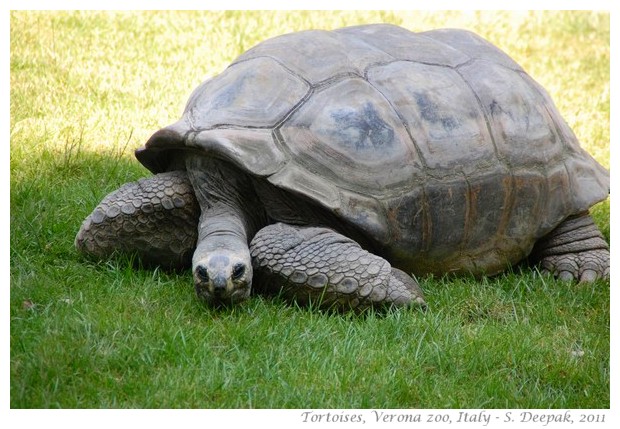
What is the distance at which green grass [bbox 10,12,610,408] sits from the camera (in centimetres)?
391

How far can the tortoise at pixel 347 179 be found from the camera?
4.81 metres

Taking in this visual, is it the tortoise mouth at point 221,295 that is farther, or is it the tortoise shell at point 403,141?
the tortoise shell at point 403,141

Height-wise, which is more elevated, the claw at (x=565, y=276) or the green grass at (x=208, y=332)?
the green grass at (x=208, y=332)

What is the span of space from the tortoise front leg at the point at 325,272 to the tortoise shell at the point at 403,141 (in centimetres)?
19

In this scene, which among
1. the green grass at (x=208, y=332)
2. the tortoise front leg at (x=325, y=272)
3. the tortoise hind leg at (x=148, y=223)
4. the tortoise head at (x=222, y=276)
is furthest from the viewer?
the tortoise hind leg at (x=148, y=223)

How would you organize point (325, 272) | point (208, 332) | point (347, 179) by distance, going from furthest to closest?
1. point (347, 179)
2. point (325, 272)
3. point (208, 332)

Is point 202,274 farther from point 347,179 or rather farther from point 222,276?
point 347,179

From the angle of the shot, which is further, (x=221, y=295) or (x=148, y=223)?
(x=148, y=223)

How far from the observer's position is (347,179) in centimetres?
488

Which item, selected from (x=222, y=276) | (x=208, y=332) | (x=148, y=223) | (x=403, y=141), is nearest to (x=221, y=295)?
(x=222, y=276)

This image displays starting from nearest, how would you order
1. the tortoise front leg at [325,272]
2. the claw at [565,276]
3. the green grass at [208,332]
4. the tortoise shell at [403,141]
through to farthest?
the green grass at [208,332]
the tortoise front leg at [325,272]
the tortoise shell at [403,141]
the claw at [565,276]

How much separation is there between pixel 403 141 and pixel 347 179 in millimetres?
384

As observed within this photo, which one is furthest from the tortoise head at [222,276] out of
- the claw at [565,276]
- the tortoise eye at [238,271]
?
the claw at [565,276]

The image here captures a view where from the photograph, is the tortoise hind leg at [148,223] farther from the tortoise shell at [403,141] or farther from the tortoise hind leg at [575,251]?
the tortoise hind leg at [575,251]
